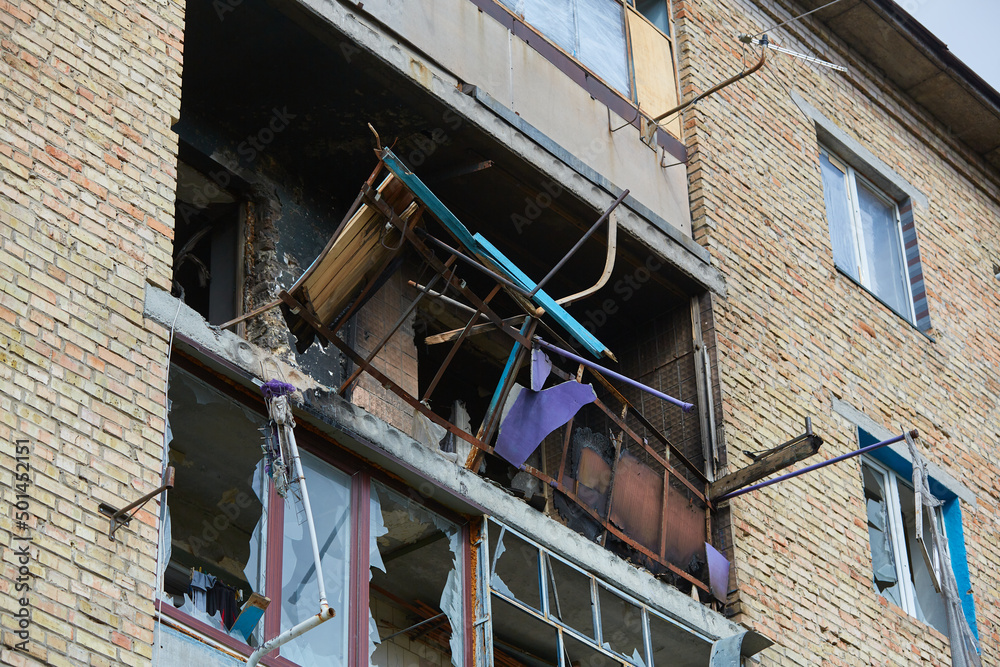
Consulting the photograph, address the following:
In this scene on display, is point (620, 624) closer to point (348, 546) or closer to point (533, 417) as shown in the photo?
point (533, 417)

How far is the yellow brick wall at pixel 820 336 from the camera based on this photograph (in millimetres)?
11664

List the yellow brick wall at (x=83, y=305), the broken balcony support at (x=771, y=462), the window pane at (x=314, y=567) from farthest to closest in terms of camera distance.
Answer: the broken balcony support at (x=771, y=462) < the window pane at (x=314, y=567) < the yellow brick wall at (x=83, y=305)

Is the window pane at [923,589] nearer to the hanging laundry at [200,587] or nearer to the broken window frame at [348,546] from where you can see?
the broken window frame at [348,546]

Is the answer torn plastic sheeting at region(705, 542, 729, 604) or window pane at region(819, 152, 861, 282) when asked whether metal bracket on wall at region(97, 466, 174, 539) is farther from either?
window pane at region(819, 152, 861, 282)

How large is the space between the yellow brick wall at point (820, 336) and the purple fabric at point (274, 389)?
13.9 ft

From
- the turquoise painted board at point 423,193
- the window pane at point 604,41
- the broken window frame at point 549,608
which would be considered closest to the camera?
the turquoise painted board at point 423,193

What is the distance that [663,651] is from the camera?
1080 cm

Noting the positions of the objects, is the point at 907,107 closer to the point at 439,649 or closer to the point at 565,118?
the point at 565,118

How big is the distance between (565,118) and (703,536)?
3.42 metres

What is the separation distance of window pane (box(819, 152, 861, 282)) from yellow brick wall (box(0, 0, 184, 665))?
7486 millimetres

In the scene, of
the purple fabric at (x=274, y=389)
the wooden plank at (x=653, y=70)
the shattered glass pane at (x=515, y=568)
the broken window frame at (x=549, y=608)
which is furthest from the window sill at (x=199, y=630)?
the wooden plank at (x=653, y=70)

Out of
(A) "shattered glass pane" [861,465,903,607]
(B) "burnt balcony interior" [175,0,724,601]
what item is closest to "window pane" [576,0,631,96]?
(B) "burnt balcony interior" [175,0,724,601]

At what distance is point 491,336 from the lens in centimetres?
1266

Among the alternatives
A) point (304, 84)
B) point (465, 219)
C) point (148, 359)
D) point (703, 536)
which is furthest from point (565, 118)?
point (148, 359)
